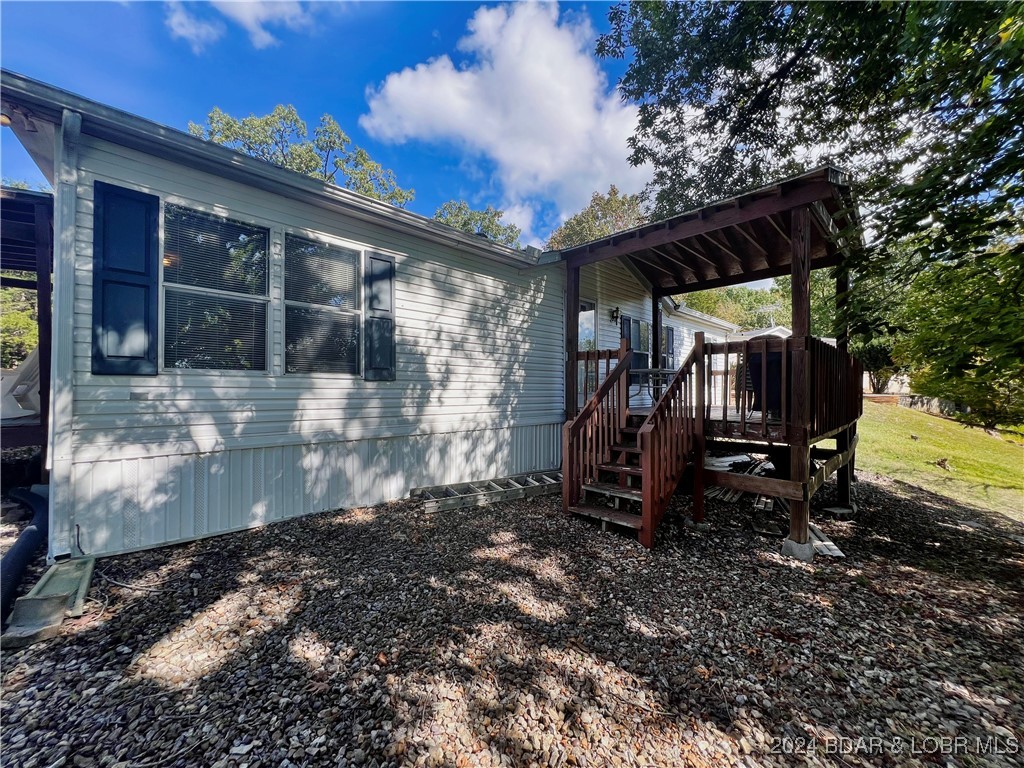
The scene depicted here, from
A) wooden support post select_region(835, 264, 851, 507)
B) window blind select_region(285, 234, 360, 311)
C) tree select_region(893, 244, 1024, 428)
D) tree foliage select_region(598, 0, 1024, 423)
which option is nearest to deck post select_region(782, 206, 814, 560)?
tree foliage select_region(598, 0, 1024, 423)

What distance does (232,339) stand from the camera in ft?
14.0

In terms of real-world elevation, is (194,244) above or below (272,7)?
below

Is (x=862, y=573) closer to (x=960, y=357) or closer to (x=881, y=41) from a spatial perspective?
(x=960, y=357)

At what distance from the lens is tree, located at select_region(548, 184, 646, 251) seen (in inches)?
974

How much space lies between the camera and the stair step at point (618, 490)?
4296 mm

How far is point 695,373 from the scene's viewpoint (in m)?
4.71

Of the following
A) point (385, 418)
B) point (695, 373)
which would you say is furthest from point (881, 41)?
point (385, 418)

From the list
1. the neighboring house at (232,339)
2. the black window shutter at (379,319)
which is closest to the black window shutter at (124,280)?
the neighboring house at (232,339)

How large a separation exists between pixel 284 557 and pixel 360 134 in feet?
79.4

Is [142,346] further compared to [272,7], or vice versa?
[272,7]

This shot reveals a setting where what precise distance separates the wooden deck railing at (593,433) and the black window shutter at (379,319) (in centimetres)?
257

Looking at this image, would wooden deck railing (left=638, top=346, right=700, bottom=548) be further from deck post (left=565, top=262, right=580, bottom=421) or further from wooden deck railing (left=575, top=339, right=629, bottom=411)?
deck post (left=565, top=262, right=580, bottom=421)

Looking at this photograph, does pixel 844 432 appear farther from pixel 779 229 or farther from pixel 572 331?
pixel 572 331

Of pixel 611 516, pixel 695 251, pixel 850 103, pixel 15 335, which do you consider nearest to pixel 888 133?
pixel 850 103
